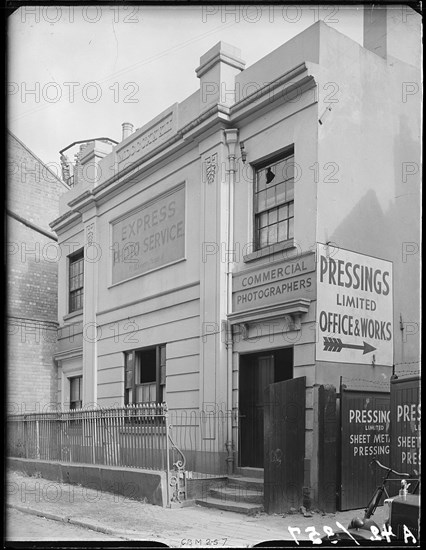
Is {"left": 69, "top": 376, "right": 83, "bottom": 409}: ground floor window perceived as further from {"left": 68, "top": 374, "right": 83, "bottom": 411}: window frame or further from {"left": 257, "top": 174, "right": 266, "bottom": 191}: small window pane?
{"left": 257, "top": 174, "right": 266, "bottom": 191}: small window pane

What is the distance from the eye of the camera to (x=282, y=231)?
10852 mm

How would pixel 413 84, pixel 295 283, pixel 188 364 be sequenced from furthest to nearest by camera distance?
pixel 188 364 → pixel 295 283 → pixel 413 84

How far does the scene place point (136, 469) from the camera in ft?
36.8

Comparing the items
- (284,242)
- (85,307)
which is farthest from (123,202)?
(284,242)

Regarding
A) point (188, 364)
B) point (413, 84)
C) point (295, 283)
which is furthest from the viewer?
point (188, 364)

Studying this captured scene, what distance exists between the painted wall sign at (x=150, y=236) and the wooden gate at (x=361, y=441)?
3.33 metres

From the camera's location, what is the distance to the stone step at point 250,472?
10.6 metres

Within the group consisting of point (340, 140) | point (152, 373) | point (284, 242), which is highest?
point (340, 140)

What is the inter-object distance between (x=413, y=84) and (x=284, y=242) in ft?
9.01

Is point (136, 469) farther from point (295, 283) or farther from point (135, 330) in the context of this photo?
point (295, 283)

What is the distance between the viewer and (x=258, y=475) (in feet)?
34.8

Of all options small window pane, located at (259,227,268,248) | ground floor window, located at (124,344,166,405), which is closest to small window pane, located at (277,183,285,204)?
small window pane, located at (259,227,268,248)

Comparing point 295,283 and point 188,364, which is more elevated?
point 295,283

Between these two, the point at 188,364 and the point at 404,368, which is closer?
the point at 404,368
